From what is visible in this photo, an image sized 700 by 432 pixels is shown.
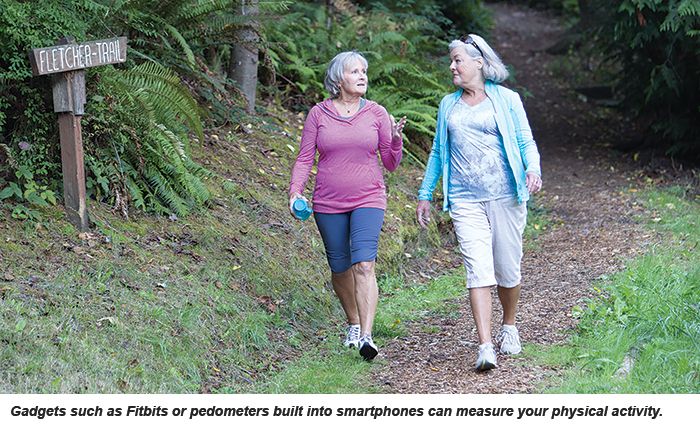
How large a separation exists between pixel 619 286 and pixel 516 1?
24.3 metres

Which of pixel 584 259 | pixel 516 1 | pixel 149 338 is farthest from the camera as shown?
pixel 516 1

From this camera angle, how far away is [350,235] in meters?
6.23

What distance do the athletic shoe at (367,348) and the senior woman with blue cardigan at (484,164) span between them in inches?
28.0

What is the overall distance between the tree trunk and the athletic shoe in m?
4.29

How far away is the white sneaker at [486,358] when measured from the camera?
5730 millimetres

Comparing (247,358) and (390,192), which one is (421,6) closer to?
(390,192)

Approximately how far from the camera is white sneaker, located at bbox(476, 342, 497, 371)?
5730 millimetres

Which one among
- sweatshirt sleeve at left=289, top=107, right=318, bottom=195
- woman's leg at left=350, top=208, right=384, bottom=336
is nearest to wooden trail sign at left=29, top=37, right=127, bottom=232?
sweatshirt sleeve at left=289, top=107, right=318, bottom=195

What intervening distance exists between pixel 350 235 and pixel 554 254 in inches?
166

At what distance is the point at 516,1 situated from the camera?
3031 cm

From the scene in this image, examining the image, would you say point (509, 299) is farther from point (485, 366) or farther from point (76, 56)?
point (76, 56)

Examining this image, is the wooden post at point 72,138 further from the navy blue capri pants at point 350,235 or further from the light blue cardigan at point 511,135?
the light blue cardigan at point 511,135

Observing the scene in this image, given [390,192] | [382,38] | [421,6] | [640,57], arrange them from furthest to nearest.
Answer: [421,6], [640,57], [382,38], [390,192]
